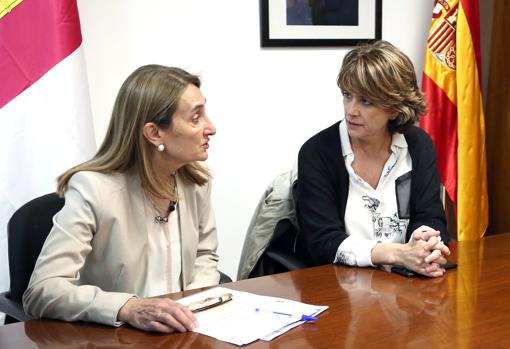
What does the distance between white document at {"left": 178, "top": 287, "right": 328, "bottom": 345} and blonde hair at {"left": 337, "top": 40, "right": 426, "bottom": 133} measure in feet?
2.80

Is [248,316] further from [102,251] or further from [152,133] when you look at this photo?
[152,133]

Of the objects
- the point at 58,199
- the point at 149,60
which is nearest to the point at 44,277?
the point at 58,199

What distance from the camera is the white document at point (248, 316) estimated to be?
1284mm

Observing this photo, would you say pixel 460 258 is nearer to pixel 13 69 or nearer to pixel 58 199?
pixel 58 199

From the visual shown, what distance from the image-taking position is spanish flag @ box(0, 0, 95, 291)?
204cm

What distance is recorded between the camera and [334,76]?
3.02 metres

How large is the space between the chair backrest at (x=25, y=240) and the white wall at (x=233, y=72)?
0.81 m

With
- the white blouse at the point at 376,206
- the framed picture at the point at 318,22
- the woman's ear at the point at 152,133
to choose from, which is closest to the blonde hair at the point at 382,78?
the white blouse at the point at 376,206

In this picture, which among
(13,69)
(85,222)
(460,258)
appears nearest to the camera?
(85,222)

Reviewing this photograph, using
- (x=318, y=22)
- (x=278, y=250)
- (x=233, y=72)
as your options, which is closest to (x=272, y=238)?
(x=278, y=250)

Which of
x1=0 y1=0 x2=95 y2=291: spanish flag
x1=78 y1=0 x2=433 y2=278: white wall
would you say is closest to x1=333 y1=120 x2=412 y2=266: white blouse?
x1=78 y1=0 x2=433 y2=278: white wall

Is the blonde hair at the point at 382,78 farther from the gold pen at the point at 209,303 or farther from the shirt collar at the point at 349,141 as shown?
the gold pen at the point at 209,303

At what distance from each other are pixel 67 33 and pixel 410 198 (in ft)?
4.34

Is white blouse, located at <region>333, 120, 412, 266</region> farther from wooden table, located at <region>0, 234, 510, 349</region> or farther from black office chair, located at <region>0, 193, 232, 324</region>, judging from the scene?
black office chair, located at <region>0, 193, 232, 324</region>
